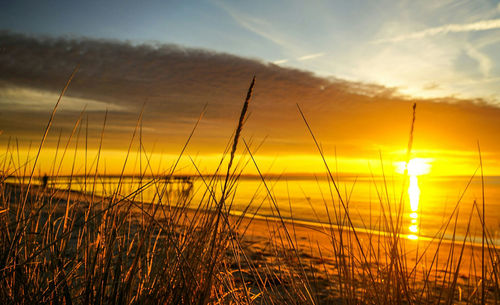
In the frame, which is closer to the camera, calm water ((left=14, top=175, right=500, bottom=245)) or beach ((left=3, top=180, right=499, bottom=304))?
beach ((left=3, top=180, right=499, bottom=304))

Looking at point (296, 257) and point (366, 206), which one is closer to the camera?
point (296, 257)

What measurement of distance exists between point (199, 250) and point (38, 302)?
2.20 ft

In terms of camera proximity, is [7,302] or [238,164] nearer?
[7,302]

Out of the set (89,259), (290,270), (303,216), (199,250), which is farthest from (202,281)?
(303,216)

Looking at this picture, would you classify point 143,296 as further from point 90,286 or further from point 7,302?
point 7,302

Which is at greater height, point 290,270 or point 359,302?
point 290,270

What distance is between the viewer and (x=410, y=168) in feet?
5.41

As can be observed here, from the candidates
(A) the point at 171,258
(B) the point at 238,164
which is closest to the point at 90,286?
(A) the point at 171,258

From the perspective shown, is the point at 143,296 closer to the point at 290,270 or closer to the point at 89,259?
the point at 89,259

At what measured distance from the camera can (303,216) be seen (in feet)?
33.8

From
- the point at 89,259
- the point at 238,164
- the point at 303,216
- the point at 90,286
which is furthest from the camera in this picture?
the point at 303,216

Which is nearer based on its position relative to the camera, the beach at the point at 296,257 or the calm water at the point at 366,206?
the beach at the point at 296,257

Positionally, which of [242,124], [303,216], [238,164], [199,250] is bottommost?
[303,216]

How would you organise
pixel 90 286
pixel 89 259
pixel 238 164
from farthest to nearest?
pixel 238 164
pixel 89 259
pixel 90 286
